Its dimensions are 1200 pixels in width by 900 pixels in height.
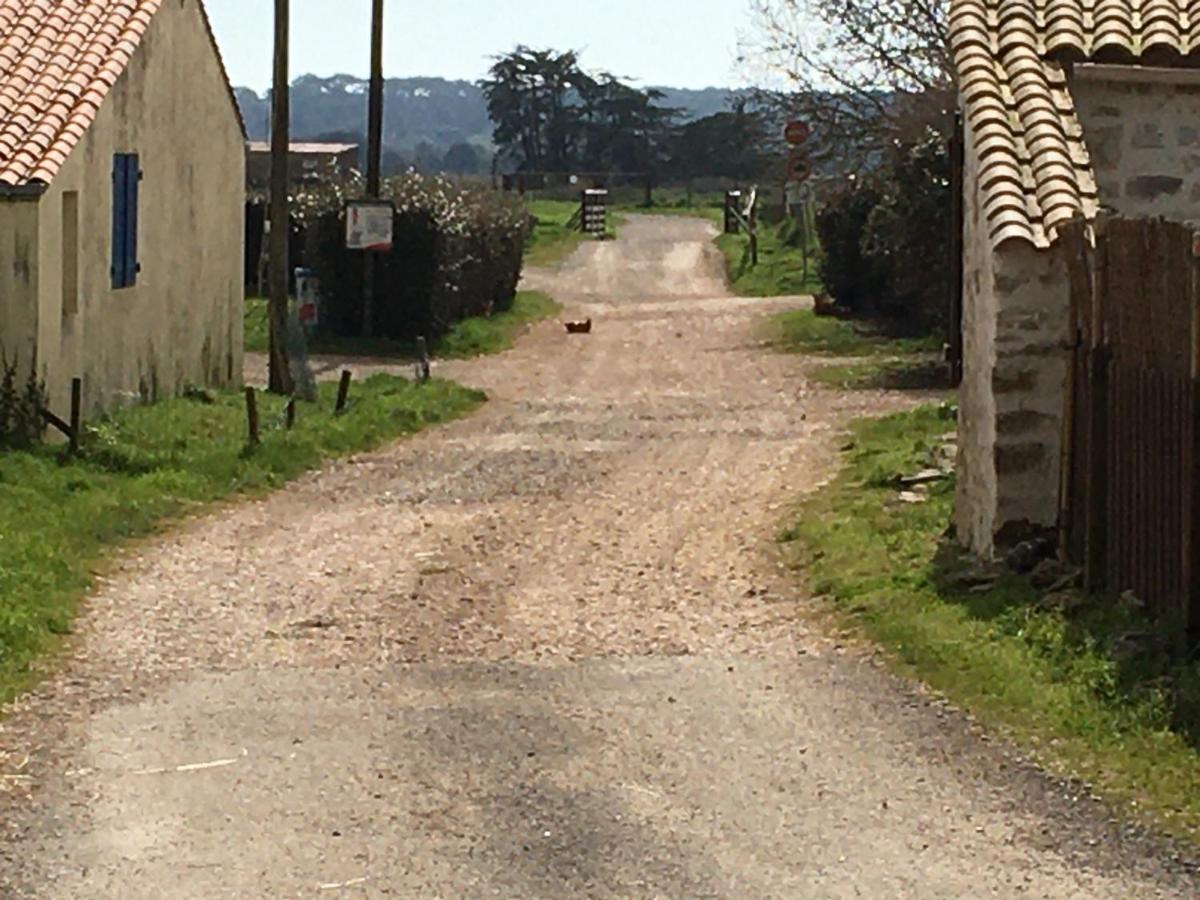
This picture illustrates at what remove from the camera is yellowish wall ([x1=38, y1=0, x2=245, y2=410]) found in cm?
1867

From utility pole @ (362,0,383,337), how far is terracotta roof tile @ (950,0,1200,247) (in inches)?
720

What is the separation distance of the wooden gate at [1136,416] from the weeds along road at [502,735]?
1.26 meters

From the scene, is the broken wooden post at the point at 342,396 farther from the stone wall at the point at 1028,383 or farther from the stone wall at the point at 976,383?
the stone wall at the point at 1028,383

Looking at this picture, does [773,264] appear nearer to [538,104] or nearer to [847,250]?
[847,250]

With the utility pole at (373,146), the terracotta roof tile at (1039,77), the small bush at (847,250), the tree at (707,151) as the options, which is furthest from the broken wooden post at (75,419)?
the tree at (707,151)

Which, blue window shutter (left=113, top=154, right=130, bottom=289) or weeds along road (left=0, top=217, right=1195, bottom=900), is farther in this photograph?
blue window shutter (left=113, top=154, right=130, bottom=289)

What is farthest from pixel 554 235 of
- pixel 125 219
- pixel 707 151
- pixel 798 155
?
pixel 125 219

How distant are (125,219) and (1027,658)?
12.7m

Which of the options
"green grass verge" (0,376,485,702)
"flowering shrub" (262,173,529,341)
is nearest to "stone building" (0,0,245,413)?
"green grass verge" (0,376,485,702)

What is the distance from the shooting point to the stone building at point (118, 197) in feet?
58.0

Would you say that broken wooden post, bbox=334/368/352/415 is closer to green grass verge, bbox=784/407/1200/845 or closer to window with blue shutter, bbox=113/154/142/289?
window with blue shutter, bbox=113/154/142/289

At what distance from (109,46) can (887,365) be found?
504 inches

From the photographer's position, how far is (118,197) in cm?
2025

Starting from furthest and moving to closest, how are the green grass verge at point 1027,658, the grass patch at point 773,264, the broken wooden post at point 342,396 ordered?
the grass patch at point 773,264
the broken wooden post at point 342,396
the green grass verge at point 1027,658
